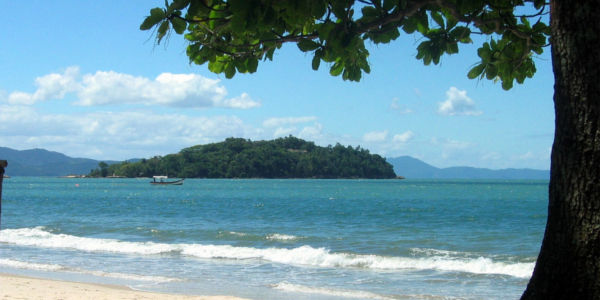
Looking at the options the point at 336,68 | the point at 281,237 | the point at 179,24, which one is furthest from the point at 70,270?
the point at 179,24

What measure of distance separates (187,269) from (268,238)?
8.85 metres

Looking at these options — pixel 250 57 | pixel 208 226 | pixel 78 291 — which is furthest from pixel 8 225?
pixel 250 57

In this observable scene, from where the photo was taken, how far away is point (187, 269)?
14828mm

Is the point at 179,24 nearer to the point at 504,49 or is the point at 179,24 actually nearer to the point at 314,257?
the point at 504,49

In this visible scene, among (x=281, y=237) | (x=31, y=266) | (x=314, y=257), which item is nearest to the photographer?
(x=31, y=266)

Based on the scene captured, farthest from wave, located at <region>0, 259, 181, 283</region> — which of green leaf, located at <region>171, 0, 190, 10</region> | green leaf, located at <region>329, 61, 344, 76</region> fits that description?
green leaf, located at <region>171, 0, 190, 10</region>

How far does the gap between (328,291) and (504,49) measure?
7960 millimetres

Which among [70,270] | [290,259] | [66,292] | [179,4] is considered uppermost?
[179,4]

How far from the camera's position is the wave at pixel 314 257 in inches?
607

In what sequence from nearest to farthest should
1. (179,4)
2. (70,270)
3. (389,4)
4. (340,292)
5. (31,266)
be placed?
(179,4)
(389,4)
(340,292)
(70,270)
(31,266)

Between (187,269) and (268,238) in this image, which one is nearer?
(187,269)

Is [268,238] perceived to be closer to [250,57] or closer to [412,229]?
[412,229]

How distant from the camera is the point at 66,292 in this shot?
10289 millimetres

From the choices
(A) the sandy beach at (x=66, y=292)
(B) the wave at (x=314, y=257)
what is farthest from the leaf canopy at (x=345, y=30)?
(B) the wave at (x=314, y=257)
